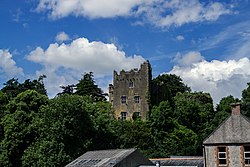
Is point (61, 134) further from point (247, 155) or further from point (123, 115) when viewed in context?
point (123, 115)

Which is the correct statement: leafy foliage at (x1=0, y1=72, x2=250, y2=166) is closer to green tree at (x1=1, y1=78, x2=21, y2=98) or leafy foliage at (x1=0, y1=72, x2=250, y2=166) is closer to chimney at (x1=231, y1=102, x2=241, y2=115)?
green tree at (x1=1, y1=78, x2=21, y2=98)

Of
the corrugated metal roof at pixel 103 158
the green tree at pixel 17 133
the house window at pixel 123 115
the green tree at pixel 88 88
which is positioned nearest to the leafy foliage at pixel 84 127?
the green tree at pixel 17 133

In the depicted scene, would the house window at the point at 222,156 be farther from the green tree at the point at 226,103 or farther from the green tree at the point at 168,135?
the green tree at the point at 226,103

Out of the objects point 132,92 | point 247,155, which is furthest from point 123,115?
point 247,155


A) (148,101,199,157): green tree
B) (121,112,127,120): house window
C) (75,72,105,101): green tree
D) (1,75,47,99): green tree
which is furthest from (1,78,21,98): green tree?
(148,101,199,157): green tree

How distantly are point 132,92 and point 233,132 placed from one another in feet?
129

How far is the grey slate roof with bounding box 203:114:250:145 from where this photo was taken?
3953 cm

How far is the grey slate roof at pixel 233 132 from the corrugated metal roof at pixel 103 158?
810 centimetres

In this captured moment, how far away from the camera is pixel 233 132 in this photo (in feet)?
132

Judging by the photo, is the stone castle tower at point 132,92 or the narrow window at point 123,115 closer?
the stone castle tower at point 132,92

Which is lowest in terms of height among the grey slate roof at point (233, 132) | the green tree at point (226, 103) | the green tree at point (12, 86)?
the grey slate roof at point (233, 132)

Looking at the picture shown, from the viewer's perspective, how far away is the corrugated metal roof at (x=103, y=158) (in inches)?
1528

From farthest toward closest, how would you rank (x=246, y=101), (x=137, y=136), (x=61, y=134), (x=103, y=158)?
(x=246, y=101) < (x=137, y=136) < (x=61, y=134) < (x=103, y=158)

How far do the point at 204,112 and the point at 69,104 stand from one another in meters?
36.2
